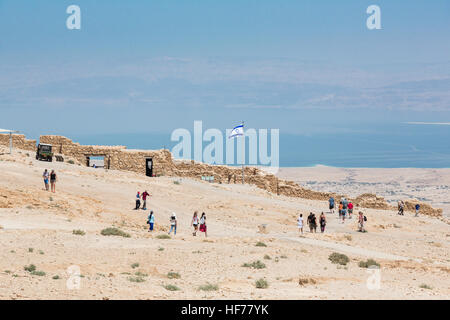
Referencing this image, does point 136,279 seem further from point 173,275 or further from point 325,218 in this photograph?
point 325,218

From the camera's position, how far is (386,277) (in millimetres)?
18938

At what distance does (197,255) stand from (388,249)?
32.2ft

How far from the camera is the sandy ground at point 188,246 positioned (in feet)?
50.6

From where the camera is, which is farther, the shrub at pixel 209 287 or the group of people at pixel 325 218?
the group of people at pixel 325 218

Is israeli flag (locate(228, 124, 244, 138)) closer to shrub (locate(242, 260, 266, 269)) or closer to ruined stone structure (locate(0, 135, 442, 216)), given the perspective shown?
ruined stone structure (locate(0, 135, 442, 216))

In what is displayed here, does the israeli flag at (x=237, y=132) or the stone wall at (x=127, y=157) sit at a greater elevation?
the israeli flag at (x=237, y=132)

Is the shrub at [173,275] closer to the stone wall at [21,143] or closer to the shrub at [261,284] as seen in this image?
the shrub at [261,284]

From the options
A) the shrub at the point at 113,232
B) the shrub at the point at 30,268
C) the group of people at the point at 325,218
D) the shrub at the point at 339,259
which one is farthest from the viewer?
the group of people at the point at 325,218

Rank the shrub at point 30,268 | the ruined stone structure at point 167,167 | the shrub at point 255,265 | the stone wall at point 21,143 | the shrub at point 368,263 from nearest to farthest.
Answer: the shrub at point 30,268
the shrub at point 255,265
the shrub at point 368,263
the ruined stone structure at point 167,167
the stone wall at point 21,143

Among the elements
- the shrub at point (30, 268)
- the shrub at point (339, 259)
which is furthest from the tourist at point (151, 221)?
the shrub at point (30, 268)

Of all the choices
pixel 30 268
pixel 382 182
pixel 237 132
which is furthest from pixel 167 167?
pixel 382 182

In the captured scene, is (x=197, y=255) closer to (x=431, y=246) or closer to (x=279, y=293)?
(x=279, y=293)

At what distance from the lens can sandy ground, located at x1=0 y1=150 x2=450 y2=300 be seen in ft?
50.6
